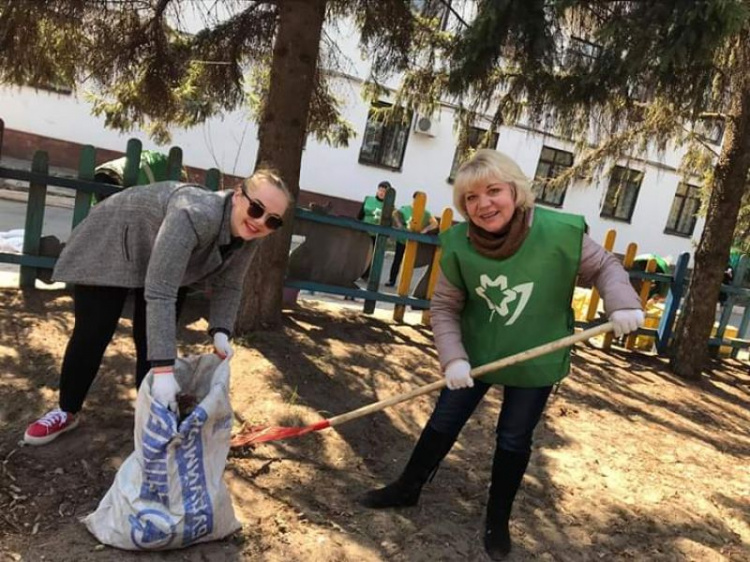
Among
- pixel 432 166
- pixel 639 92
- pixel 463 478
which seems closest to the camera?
pixel 463 478

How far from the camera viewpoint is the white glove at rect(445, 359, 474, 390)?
7.23ft

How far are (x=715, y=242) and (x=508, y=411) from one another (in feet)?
13.4

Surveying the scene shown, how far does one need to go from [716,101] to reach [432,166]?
1174 cm

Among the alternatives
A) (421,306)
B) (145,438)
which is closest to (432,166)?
(421,306)

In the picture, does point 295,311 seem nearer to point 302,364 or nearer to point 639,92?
point 302,364

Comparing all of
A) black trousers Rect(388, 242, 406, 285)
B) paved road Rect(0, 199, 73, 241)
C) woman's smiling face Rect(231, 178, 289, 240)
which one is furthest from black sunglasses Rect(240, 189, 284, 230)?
paved road Rect(0, 199, 73, 241)

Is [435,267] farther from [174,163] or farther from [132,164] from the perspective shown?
[132,164]

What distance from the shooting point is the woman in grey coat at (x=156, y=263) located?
6.89 feet

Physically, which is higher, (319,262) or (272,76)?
(272,76)

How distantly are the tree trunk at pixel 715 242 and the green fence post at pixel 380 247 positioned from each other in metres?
2.74

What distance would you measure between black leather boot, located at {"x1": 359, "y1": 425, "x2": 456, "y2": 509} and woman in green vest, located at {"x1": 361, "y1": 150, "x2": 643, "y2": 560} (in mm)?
149

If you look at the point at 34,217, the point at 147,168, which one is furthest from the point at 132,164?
the point at 34,217

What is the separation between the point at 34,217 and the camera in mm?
4512

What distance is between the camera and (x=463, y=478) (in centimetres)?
305
